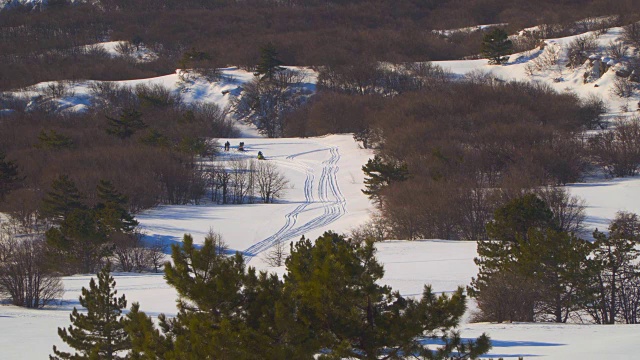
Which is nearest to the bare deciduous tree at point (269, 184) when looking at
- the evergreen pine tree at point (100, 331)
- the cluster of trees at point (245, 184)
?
the cluster of trees at point (245, 184)

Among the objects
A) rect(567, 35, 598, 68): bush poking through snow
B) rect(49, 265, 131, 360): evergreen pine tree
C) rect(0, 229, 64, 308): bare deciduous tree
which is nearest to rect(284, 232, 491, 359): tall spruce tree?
rect(49, 265, 131, 360): evergreen pine tree

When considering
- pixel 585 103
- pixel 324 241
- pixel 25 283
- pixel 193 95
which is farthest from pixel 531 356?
pixel 193 95

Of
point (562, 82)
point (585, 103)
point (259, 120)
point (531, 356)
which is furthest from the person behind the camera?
point (259, 120)

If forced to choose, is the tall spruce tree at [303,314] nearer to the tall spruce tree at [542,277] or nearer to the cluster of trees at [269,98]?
the tall spruce tree at [542,277]

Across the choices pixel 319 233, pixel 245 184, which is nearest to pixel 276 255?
pixel 319 233

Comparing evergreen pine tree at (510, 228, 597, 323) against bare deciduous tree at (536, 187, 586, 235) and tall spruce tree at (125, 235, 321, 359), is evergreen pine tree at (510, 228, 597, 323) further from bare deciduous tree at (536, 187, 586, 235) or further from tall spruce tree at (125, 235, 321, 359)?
bare deciduous tree at (536, 187, 586, 235)

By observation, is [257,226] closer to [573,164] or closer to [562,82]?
[573,164]
